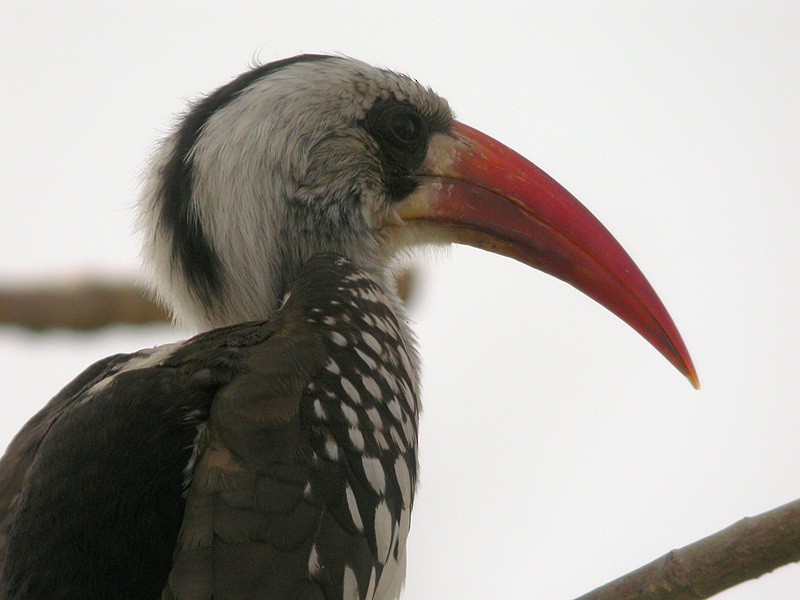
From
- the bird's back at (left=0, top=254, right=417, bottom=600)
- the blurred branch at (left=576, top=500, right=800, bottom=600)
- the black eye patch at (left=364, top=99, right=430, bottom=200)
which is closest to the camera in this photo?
the bird's back at (left=0, top=254, right=417, bottom=600)

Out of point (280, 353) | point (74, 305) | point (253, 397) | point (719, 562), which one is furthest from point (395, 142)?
point (74, 305)

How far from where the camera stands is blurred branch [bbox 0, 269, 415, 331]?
6.92 metres

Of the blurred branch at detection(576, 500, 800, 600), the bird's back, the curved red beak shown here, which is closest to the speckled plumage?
the bird's back

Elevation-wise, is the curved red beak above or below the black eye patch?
below

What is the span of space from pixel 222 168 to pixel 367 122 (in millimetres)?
702

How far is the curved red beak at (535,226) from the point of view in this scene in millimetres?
4883

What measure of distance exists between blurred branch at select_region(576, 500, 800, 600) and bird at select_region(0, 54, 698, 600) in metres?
0.78

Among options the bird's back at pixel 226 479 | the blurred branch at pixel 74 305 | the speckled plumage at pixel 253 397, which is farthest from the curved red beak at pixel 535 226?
the blurred branch at pixel 74 305

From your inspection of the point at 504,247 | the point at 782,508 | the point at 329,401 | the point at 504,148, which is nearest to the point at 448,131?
the point at 504,148

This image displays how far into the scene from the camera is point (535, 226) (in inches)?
192

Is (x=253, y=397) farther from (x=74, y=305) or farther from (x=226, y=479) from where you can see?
(x=74, y=305)

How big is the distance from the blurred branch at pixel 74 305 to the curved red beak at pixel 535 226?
2.07 meters

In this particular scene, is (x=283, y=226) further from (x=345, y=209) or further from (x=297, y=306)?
(x=297, y=306)

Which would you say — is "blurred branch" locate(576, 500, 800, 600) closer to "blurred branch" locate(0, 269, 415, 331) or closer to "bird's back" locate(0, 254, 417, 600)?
"bird's back" locate(0, 254, 417, 600)
